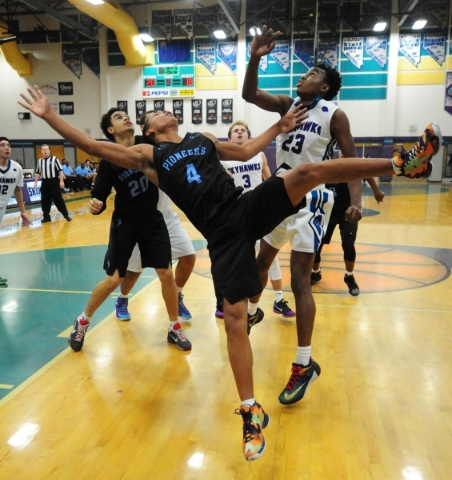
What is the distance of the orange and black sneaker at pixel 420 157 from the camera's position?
7.19 feet

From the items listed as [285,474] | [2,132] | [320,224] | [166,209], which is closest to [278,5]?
[2,132]

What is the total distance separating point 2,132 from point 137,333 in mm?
25193

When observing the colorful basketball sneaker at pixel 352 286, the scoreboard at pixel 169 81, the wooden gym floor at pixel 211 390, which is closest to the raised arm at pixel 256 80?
the wooden gym floor at pixel 211 390

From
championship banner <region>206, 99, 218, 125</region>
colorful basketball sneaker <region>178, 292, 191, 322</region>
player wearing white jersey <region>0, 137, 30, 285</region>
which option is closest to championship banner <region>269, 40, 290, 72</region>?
championship banner <region>206, 99, 218, 125</region>

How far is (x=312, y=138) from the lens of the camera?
311cm

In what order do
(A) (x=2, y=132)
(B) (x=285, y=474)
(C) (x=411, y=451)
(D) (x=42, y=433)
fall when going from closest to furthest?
(B) (x=285, y=474)
(C) (x=411, y=451)
(D) (x=42, y=433)
(A) (x=2, y=132)

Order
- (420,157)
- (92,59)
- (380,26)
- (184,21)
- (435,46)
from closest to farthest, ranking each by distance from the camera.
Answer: (420,157), (380,26), (435,46), (184,21), (92,59)

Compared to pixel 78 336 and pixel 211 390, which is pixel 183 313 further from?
pixel 211 390

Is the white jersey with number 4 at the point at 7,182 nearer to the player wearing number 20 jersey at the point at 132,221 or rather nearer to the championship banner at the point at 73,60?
the player wearing number 20 jersey at the point at 132,221

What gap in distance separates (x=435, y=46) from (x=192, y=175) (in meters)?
22.6

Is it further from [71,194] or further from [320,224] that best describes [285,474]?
[71,194]

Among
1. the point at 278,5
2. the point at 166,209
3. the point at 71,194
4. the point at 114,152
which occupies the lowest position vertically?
the point at 71,194

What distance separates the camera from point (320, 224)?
310 cm

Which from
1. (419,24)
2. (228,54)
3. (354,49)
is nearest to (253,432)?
(419,24)
